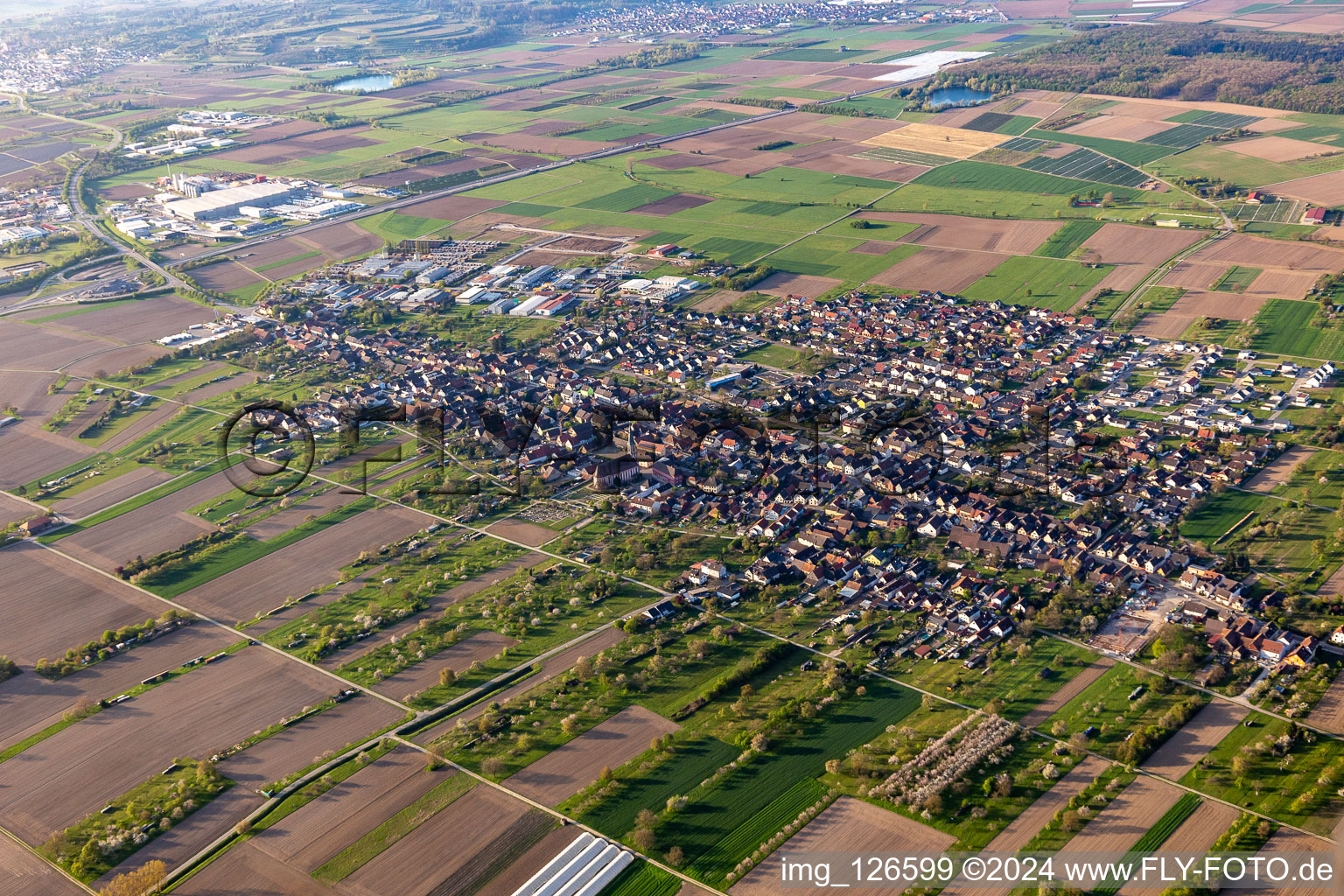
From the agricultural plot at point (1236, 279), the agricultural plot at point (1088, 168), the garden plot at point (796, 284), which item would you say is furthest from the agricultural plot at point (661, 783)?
the agricultural plot at point (1088, 168)

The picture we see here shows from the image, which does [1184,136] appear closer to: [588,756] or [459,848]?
[588,756]

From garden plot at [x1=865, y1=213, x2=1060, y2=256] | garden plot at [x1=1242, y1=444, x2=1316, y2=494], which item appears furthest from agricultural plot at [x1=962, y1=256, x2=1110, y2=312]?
garden plot at [x1=1242, y1=444, x2=1316, y2=494]

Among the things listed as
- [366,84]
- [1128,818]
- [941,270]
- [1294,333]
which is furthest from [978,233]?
[366,84]

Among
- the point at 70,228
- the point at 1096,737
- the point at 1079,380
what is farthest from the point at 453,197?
the point at 1096,737

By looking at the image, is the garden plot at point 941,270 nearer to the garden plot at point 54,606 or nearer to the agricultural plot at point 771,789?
the agricultural plot at point 771,789

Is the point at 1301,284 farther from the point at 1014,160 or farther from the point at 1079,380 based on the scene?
the point at 1014,160

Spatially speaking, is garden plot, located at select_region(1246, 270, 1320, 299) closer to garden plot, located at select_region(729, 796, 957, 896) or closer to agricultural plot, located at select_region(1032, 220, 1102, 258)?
agricultural plot, located at select_region(1032, 220, 1102, 258)
